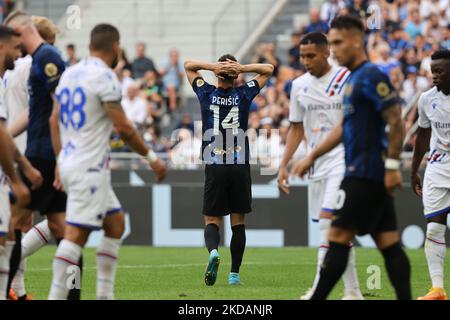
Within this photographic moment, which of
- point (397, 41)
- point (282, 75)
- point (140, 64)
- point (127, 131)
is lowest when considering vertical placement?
point (282, 75)

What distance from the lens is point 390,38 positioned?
82.3 feet

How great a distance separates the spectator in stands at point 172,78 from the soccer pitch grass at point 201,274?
6.19 meters

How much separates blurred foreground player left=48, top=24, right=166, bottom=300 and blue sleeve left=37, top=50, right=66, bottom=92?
0.99m

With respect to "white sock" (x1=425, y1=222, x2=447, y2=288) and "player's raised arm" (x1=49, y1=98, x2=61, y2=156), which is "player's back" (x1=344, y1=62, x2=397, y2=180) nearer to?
"player's raised arm" (x1=49, y1=98, x2=61, y2=156)

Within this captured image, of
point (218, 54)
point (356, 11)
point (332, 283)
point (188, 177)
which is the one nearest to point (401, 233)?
point (188, 177)

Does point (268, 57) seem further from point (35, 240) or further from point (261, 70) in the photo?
point (35, 240)

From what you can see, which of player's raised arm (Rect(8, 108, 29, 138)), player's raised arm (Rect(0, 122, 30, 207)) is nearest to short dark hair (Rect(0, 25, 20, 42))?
player's raised arm (Rect(0, 122, 30, 207))

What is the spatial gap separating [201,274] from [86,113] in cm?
555

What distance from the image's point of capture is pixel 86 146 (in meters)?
9.18

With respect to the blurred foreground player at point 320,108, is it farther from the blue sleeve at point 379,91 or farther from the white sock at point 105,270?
the white sock at point 105,270

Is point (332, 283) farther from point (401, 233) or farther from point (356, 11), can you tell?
point (356, 11)

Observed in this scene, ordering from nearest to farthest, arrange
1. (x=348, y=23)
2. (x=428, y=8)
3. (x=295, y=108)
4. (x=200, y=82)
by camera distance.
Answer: (x=348, y=23) < (x=295, y=108) < (x=200, y=82) < (x=428, y=8)

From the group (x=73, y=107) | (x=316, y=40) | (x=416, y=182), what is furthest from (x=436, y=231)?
(x=73, y=107)

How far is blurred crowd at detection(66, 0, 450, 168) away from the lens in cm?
2217
